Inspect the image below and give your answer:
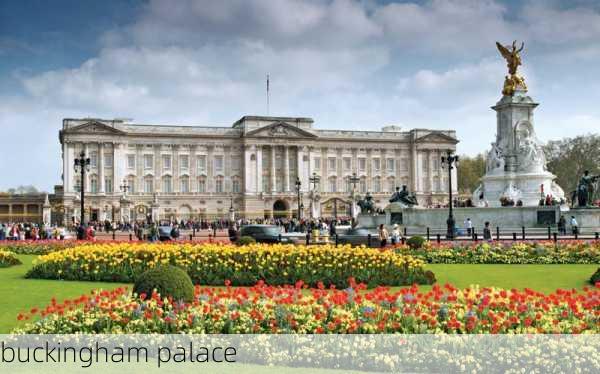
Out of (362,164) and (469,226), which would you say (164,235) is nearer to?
(469,226)

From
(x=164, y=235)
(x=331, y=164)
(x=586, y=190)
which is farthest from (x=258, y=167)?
(x=586, y=190)

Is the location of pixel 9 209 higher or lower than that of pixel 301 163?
lower

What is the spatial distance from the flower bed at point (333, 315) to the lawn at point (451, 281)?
5.38 feet

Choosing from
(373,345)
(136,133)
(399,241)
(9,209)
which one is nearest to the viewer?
(373,345)

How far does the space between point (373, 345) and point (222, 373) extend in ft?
5.47

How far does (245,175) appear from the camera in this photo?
85.1 m

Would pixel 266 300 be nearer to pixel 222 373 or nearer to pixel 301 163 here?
pixel 222 373

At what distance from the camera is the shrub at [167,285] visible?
932 cm

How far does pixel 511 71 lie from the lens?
36.5m

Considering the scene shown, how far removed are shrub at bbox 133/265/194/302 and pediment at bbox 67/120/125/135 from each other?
7280cm

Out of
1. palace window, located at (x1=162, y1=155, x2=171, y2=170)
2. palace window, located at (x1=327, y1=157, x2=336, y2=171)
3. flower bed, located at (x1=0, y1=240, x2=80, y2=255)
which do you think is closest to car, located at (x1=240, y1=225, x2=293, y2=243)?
flower bed, located at (x1=0, y1=240, x2=80, y2=255)

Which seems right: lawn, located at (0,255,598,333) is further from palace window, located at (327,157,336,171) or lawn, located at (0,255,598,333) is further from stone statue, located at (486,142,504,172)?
palace window, located at (327,157,336,171)

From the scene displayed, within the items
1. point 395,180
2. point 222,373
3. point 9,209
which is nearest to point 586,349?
point 222,373

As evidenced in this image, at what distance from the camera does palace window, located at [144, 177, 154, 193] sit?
3268 inches
